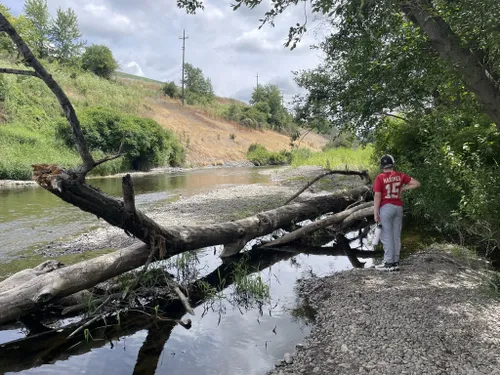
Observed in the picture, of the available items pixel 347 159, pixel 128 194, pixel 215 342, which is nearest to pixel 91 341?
pixel 215 342

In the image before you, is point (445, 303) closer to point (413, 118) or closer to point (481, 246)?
point (481, 246)

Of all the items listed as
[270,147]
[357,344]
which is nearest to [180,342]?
[357,344]

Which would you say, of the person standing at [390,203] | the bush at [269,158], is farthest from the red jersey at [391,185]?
the bush at [269,158]

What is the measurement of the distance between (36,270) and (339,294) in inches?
186

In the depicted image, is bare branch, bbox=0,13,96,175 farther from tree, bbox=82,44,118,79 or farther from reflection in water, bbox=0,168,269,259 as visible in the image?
tree, bbox=82,44,118,79

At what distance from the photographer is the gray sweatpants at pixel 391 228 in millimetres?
7193

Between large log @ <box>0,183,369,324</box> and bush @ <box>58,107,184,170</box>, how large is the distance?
26.5m

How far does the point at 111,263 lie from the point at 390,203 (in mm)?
4899

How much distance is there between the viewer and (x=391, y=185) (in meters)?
7.15

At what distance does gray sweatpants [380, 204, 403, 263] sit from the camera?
719cm

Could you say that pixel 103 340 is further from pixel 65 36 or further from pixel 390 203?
pixel 65 36

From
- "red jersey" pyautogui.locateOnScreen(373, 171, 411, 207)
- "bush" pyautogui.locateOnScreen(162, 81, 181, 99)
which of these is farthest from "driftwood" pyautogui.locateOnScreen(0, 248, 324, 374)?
"bush" pyautogui.locateOnScreen(162, 81, 181, 99)

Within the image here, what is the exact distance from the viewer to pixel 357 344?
4516 millimetres

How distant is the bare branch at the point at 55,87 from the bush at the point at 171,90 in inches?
2820
